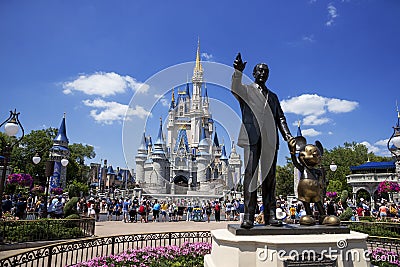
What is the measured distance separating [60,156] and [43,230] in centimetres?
2730

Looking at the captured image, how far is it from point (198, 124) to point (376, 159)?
38.0m

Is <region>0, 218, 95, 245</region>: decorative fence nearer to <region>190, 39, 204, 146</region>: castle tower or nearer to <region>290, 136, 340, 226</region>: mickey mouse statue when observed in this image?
<region>290, 136, 340, 226</region>: mickey mouse statue

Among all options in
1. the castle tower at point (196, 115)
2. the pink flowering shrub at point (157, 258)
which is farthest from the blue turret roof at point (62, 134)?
the castle tower at point (196, 115)

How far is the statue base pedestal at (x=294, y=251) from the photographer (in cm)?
375

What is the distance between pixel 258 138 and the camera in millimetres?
4770

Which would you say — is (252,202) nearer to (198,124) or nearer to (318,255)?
(318,255)

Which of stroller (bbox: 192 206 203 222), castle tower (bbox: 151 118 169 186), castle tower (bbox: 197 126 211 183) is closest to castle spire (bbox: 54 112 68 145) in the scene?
castle tower (bbox: 151 118 169 186)

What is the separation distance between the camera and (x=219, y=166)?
60000 mm

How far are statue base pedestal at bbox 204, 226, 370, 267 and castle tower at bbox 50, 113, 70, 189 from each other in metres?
31.5

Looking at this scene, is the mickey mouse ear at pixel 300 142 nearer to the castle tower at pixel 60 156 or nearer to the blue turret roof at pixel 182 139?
the castle tower at pixel 60 156

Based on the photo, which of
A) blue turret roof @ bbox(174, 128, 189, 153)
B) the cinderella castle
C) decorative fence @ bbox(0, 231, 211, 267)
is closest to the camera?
decorative fence @ bbox(0, 231, 211, 267)

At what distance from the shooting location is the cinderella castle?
52.5 meters

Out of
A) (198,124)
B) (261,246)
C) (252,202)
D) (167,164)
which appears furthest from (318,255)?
(198,124)

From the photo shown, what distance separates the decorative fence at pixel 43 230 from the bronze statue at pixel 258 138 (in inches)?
322
